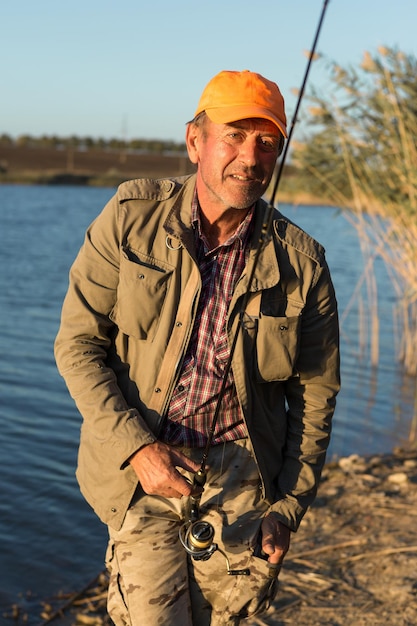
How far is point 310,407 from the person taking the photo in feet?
10.1

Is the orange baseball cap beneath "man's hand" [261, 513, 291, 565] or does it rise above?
above

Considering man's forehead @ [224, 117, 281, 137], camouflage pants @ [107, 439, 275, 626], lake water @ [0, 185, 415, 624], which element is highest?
man's forehead @ [224, 117, 281, 137]

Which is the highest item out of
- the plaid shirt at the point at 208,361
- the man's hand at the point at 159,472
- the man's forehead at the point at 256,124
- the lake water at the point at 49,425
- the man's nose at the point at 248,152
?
the man's forehead at the point at 256,124

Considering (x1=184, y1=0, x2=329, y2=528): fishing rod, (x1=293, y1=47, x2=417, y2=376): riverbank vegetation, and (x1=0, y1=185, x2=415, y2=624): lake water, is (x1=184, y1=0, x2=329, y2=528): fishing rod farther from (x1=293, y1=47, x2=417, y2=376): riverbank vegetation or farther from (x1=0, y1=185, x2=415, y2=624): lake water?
(x1=293, y1=47, x2=417, y2=376): riverbank vegetation

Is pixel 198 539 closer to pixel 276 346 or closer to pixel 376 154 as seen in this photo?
pixel 276 346

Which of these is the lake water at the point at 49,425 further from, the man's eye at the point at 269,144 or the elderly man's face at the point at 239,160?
the man's eye at the point at 269,144

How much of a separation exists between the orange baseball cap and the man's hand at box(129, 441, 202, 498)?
1.06 metres

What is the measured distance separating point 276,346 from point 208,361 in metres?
0.23

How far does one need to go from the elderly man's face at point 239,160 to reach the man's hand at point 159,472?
83cm

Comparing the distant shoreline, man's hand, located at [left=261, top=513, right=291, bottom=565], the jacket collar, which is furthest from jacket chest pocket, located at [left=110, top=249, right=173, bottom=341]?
the distant shoreline

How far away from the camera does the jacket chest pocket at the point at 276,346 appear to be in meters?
2.82

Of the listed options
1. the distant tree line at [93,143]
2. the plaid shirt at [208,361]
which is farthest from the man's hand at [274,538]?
the distant tree line at [93,143]

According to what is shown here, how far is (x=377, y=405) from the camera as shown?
963 cm

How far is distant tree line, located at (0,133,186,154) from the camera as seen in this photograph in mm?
79312
